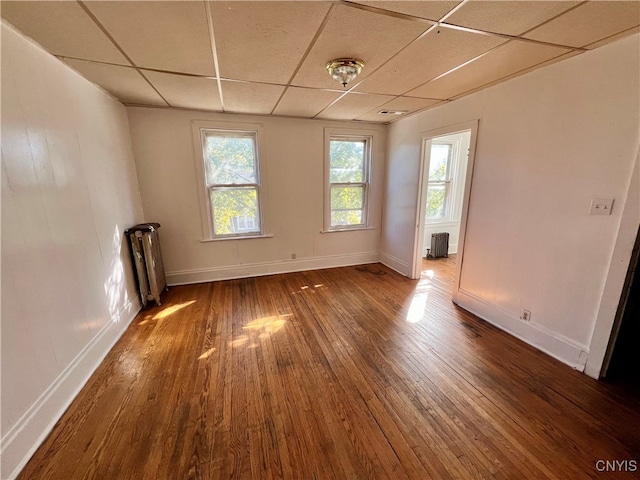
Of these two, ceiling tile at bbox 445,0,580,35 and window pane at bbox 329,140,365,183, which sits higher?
ceiling tile at bbox 445,0,580,35

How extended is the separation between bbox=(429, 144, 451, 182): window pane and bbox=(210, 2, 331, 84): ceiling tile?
3782 millimetres

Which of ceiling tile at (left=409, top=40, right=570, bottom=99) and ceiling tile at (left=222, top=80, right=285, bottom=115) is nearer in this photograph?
ceiling tile at (left=409, top=40, right=570, bottom=99)

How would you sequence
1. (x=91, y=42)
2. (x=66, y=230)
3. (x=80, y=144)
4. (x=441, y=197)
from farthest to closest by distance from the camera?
1. (x=441, y=197)
2. (x=80, y=144)
3. (x=66, y=230)
4. (x=91, y=42)

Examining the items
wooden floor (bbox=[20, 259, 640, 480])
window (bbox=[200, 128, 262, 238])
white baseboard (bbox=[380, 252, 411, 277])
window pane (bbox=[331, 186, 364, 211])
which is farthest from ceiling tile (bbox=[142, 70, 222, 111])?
white baseboard (bbox=[380, 252, 411, 277])

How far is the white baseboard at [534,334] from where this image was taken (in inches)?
80.8

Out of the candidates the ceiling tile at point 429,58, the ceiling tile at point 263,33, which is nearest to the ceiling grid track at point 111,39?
the ceiling tile at point 263,33

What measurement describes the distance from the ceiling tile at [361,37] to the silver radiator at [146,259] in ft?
8.09

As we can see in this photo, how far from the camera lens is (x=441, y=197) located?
5188mm

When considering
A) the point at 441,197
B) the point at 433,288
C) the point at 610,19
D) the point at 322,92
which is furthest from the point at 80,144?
the point at 441,197

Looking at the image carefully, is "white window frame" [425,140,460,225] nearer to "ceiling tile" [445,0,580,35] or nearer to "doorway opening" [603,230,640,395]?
"doorway opening" [603,230,640,395]

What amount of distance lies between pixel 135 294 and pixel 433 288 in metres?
3.82

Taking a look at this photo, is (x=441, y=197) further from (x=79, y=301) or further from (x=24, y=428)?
(x=24, y=428)

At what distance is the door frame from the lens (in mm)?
2803

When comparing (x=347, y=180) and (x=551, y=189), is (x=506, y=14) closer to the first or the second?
(x=551, y=189)
